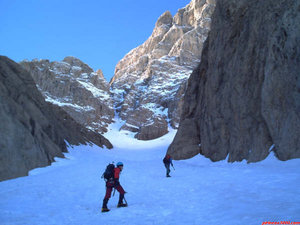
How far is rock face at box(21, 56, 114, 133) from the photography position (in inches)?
4515

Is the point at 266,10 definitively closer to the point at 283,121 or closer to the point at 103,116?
the point at 283,121

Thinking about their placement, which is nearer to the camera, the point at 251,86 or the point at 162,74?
the point at 251,86

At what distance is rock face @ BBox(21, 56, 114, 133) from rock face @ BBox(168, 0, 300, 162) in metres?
92.5

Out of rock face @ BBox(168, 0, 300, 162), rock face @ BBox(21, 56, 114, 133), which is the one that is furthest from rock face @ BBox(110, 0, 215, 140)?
rock face @ BBox(168, 0, 300, 162)

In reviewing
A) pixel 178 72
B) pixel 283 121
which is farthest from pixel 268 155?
pixel 178 72

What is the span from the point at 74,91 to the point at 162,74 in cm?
5082

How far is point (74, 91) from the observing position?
12256 cm

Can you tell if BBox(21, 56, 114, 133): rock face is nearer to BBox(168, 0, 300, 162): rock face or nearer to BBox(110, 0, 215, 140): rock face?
BBox(110, 0, 215, 140): rock face

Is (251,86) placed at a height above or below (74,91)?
below

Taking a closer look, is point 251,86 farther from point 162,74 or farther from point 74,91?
point 162,74

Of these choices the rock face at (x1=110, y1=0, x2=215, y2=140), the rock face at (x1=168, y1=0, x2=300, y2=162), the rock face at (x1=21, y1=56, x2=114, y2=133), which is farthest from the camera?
the rock face at (x1=21, y1=56, x2=114, y2=133)

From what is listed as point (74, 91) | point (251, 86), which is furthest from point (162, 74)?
point (251, 86)

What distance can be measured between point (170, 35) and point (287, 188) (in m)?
163

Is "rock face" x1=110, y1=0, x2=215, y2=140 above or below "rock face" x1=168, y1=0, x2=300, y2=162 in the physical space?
above
